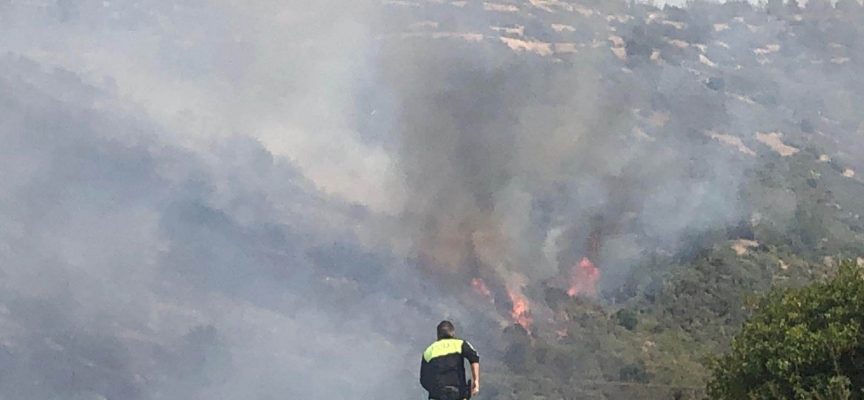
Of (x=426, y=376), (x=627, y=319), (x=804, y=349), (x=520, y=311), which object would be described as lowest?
(x=426, y=376)

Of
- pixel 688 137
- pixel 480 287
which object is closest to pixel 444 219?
pixel 480 287

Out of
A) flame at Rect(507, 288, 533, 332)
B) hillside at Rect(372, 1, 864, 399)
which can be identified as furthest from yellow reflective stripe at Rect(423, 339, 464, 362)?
flame at Rect(507, 288, 533, 332)

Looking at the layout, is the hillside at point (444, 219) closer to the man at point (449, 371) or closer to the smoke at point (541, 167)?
the smoke at point (541, 167)

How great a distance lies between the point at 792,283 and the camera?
53.8 metres

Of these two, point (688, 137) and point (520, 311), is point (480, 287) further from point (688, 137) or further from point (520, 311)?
point (688, 137)

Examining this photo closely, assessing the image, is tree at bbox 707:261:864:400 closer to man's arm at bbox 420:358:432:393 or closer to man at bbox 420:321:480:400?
man at bbox 420:321:480:400

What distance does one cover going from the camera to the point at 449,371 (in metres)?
11.1

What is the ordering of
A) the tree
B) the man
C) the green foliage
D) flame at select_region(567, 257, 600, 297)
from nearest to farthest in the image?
the man → the tree → the green foliage → flame at select_region(567, 257, 600, 297)

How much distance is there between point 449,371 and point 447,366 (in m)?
0.06

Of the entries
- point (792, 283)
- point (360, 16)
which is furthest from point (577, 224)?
point (360, 16)

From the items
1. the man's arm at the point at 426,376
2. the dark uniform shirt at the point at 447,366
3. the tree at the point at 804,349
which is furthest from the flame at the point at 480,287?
the dark uniform shirt at the point at 447,366

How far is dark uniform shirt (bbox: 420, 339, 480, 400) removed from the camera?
1107cm

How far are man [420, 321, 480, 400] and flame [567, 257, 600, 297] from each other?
44.4m

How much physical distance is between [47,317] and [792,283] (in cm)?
4082
